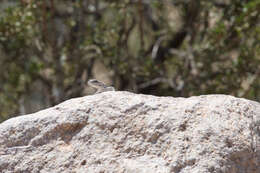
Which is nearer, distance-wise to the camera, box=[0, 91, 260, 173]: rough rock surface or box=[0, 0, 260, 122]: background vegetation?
box=[0, 91, 260, 173]: rough rock surface

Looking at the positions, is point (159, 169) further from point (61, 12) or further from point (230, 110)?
point (61, 12)

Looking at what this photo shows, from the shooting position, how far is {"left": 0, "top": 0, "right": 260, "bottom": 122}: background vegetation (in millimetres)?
9906

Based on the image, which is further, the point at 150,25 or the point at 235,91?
the point at 150,25

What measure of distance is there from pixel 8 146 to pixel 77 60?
6.93 metres

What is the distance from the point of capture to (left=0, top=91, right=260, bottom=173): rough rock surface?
3.64 meters

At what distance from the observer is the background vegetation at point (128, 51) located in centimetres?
991

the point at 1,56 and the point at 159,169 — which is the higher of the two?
the point at 159,169

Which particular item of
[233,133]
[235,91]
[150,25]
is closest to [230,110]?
[233,133]

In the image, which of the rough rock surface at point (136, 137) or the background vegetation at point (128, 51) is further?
the background vegetation at point (128, 51)

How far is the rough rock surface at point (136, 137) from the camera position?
364cm

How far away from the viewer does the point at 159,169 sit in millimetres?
3566

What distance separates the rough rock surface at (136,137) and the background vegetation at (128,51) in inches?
224

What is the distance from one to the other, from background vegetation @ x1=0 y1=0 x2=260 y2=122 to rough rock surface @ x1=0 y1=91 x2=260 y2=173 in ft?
18.7

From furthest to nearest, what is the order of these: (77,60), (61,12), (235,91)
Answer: (61,12) < (77,60) < (235,91)
